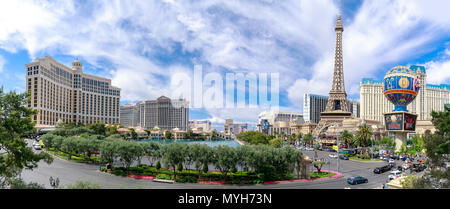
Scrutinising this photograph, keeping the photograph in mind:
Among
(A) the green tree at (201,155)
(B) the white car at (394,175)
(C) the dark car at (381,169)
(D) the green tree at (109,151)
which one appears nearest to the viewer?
(A) the green tree at (201,155)

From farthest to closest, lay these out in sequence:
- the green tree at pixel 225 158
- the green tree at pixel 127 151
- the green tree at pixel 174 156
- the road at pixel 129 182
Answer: the green tree at pixel 127 151, the green tree at pixel 174 156, the green tree at pixel 225 158, the road at pixel 129 182

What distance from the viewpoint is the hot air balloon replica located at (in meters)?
65.3

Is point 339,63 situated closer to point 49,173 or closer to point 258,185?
point 258,185

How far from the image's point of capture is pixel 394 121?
68.8 metres

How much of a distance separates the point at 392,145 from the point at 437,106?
3600 inches

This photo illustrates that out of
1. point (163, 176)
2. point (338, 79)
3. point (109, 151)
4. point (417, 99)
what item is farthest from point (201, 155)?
point (417, 99)

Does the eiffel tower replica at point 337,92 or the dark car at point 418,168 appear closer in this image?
the dark car at point 418,168

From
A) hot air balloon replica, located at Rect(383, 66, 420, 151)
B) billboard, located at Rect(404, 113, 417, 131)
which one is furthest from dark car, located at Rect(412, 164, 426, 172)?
billboard, located at Rect(404, 113, 417, 131)

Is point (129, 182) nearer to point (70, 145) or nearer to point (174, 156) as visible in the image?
point (174, 156)

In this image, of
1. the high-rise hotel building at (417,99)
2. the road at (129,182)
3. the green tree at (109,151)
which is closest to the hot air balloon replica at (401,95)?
the road at (129,182)

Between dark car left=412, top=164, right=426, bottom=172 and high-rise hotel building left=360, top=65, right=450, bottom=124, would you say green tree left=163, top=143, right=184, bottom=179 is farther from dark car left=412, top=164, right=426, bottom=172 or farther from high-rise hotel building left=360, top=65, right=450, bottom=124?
high-rise hotel building left=360, top=65, right=450, bottom=124

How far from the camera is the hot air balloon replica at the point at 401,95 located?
65312mm

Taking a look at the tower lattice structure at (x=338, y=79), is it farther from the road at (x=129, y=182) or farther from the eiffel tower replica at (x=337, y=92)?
the road at (x=129, y=182)
